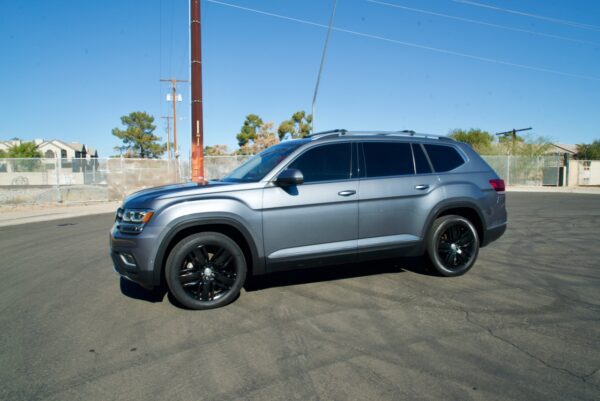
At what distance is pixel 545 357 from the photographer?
3.03 m

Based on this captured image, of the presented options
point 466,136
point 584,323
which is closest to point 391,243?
point 584,323

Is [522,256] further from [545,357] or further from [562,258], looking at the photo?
[545,357]

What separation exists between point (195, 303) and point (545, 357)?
320cm

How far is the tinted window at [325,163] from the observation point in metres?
4.54

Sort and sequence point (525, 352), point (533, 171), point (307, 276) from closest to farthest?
point (525, 352) < point (307, 276) < point (533, 171)

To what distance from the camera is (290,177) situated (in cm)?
409

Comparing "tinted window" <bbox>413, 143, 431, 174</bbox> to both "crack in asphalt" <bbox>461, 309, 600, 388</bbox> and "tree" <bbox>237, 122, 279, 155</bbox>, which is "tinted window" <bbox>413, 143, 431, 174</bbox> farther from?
"tree" <bbox>237, 122, 279, 155</bbox>

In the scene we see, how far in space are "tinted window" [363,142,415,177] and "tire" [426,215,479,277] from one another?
2.80ft

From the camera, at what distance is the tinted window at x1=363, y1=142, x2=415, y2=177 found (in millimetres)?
4816

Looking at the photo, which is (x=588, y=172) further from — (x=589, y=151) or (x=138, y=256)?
(x=138, y=256)

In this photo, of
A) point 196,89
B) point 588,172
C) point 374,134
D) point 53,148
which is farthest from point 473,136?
point 53,148

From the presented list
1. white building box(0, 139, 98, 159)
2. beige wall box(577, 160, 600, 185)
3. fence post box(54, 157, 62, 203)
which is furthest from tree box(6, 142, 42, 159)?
beige wall box(577, 160, 600, 185)

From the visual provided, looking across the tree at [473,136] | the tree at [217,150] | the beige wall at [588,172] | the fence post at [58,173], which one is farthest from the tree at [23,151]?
the beige wall at [588,172]

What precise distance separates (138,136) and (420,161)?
66.0 metres
